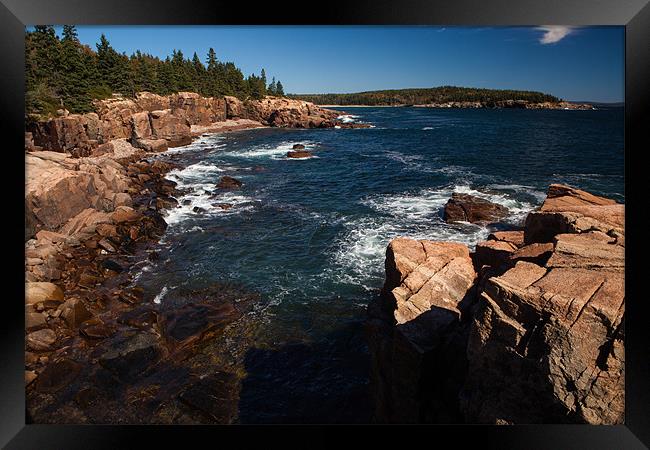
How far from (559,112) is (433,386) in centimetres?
7568

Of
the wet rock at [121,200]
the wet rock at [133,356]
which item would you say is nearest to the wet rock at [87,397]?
the wet rock at [133,356]

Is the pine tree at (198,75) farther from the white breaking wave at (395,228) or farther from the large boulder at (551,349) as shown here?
the large boulder at (551,349)

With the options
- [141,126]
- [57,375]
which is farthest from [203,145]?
[57,375]

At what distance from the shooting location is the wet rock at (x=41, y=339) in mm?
9797

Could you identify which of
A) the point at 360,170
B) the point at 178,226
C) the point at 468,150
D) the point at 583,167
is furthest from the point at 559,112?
the point at 178,226

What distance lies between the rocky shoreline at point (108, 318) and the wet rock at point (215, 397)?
22mm

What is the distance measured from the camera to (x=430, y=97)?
86.2 metres

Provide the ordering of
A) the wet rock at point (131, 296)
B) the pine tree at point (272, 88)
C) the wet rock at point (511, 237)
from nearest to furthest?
the wet rock at point (511, 237) → the wet rock at point (131, 296) → the pine tree at point (272, 88)

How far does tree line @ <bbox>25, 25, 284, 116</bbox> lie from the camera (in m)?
28.3

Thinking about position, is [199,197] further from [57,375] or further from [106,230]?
[57,375]

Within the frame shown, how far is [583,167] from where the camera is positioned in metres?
31.2

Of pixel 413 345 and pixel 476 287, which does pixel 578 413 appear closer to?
pixel 413 345

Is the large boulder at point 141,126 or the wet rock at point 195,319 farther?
the large boulder at point 141,126
